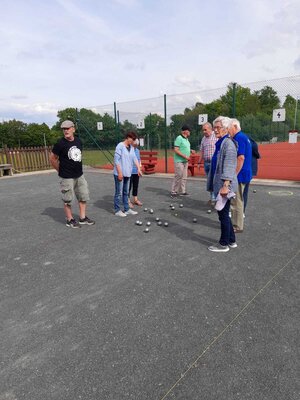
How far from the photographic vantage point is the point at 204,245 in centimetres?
467

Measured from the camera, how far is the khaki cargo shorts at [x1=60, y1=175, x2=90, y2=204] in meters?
5.56

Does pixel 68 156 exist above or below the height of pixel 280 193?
above

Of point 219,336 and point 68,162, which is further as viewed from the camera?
point 68,162

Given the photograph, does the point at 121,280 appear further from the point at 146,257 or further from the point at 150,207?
the point at 150,207

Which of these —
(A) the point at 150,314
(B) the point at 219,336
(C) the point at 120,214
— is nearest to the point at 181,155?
(C) the point at 120,214

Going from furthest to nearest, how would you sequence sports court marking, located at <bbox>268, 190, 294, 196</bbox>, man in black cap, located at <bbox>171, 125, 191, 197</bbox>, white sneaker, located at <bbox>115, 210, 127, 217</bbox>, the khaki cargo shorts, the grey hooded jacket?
sports court marking, located at <bbox>268, 190, 294, 196</bbox>
man in black cap, located at <bbox>171, 125, 191, 197</bbox>
white sneaker, located at <bbox>115, 210, 127, 217</bbox>
the khaki cargo shorts
the grey hooded jacket

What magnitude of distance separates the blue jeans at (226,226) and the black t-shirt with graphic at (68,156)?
2934 mm

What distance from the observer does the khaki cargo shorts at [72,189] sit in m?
5.56

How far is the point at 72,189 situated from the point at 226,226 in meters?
3.05

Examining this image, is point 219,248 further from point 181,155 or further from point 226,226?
point 181,155

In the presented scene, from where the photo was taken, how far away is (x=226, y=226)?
4.26 metres

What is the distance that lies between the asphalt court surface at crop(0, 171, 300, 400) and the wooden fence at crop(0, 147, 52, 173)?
11648mm

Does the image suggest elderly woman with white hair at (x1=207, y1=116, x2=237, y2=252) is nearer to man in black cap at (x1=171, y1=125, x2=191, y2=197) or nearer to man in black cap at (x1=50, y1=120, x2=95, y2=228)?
man in black cap at (x1=50, y1=120, x2=95, y2=228)

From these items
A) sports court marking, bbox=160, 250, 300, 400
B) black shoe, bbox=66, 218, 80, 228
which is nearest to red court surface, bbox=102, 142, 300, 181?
black shoe, bbox=66, 218, 80, 228
